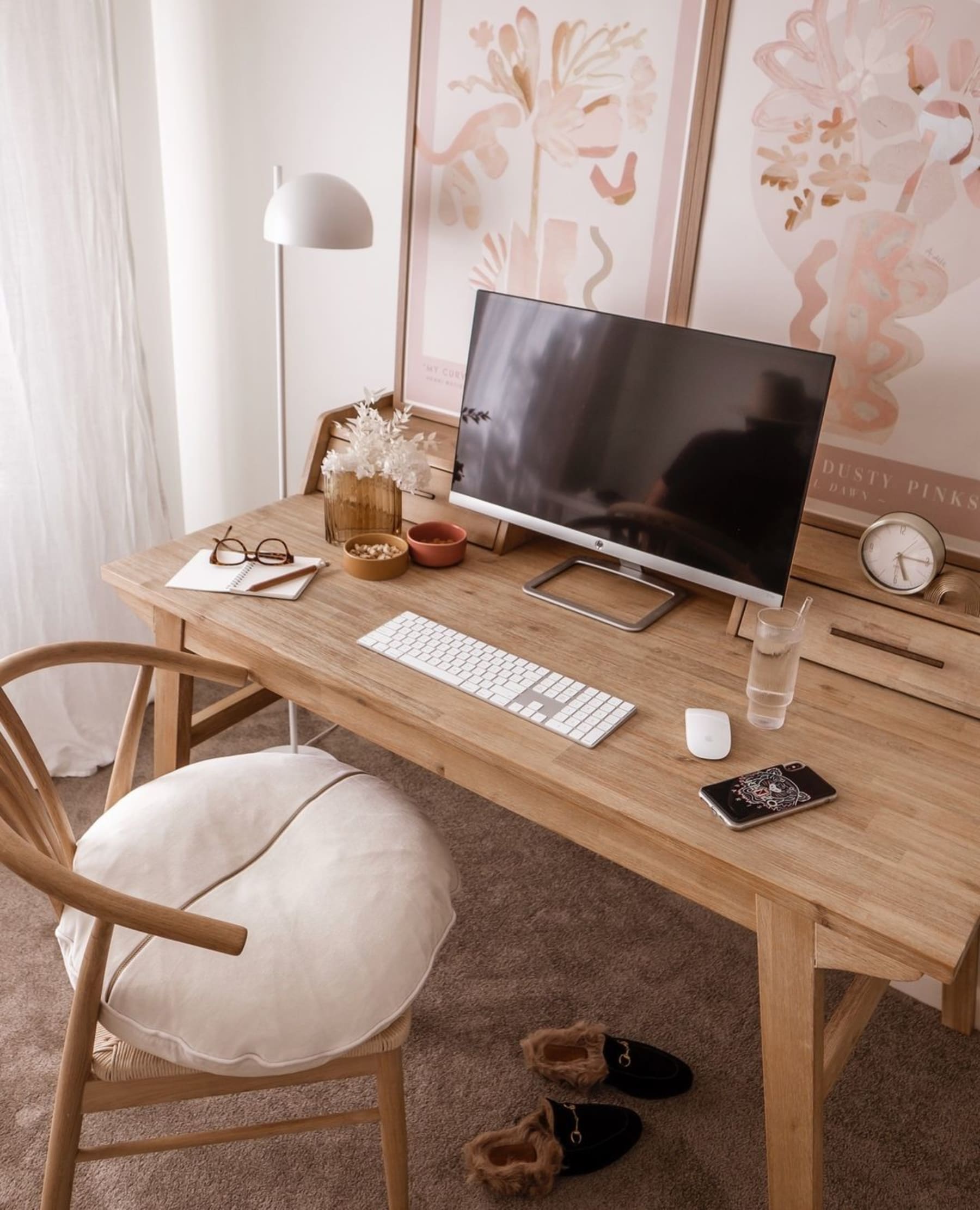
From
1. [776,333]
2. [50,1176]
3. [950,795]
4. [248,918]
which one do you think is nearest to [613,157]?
[776,333]

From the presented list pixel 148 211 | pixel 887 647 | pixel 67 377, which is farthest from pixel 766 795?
pixel 148 211

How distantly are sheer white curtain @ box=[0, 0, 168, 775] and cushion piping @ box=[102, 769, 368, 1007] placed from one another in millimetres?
1099

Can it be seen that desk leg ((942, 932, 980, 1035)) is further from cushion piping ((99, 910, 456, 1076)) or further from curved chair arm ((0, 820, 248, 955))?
Result: curved chair arm ((0, 820, 248, 955))

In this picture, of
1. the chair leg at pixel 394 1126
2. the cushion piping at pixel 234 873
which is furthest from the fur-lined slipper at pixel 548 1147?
the cushion piping at pixel 234 873

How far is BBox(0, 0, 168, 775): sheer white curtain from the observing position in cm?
200

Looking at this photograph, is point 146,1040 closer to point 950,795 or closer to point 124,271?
point 950,795

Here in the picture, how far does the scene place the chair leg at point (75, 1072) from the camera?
1.12 metres

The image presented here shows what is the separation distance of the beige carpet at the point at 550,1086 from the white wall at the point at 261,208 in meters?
1.14

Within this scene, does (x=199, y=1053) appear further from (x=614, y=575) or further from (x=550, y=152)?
(x=550, y=152)

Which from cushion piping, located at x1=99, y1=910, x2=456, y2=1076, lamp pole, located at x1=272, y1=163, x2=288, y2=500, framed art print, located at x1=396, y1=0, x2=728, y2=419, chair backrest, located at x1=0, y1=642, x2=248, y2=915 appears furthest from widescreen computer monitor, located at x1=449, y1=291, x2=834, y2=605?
cushion piping, located at x1=99, y1=910, x2=456, y2=1076

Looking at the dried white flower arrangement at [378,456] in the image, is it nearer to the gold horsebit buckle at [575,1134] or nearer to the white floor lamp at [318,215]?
the white floor lamp at [318,215]

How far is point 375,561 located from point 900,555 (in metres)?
0.84

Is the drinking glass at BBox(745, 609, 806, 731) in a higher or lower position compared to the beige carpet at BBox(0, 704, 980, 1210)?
higher

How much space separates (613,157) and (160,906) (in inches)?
56.4
